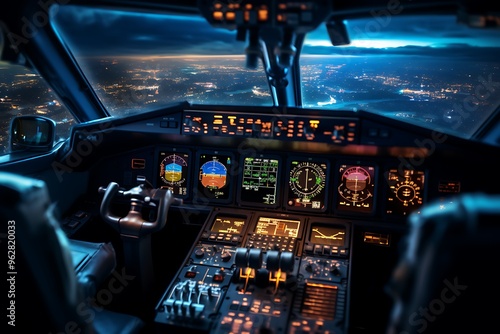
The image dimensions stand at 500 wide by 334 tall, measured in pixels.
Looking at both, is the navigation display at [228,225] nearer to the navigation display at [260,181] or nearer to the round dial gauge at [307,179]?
the navigation display at [260,181]

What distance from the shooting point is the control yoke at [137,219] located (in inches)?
106

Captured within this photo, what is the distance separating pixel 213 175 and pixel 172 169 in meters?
0.29

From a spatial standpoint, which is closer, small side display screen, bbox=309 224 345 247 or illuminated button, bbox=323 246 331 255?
illuminated button, bbox=323 246 331 255

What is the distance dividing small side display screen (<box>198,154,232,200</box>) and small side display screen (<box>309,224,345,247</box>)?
2.12ft

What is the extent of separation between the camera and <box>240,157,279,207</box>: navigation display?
3.23m

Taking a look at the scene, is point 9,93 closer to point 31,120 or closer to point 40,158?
point 31,120

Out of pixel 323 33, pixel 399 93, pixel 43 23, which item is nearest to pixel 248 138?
pixel 323 33

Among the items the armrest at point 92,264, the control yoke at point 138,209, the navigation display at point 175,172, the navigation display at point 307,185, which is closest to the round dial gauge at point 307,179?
the navigation display at point 307,185

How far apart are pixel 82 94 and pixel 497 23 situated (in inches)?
108

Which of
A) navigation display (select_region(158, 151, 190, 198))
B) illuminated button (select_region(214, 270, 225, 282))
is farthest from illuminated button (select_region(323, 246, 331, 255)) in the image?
navigation display (select_region(158, 151, 190, 198))

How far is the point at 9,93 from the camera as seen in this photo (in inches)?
126

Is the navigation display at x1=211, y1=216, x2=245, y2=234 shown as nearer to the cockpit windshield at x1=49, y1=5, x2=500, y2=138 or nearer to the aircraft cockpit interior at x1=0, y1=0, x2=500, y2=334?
the aircraft cockpit interior at x1=0, y1=0, x2=500, y2=334

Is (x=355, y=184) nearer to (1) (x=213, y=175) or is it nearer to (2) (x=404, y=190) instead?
(2) (x=404, y=190)

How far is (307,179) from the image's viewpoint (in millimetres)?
3176
